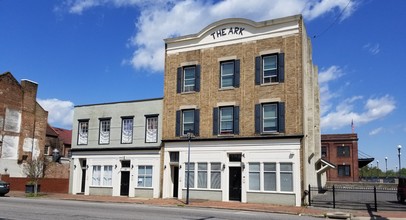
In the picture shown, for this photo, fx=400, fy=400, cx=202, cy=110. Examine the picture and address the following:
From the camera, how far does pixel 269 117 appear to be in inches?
1021

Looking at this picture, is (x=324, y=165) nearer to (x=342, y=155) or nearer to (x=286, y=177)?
(x=286, y=177)

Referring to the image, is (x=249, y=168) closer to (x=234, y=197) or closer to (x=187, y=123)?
(x=234, y=197)

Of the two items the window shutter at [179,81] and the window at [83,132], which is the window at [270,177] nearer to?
the window shutter at [179,81]

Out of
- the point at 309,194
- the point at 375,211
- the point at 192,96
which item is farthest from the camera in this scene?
the point at 192,96

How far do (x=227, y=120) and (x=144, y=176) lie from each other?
783 cm

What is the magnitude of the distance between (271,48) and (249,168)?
7964 millimetres

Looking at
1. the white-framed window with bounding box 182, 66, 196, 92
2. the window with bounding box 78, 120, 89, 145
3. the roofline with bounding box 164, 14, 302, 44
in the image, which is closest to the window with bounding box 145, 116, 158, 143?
the white-framed window with bounding box 182, 66, 196, 92

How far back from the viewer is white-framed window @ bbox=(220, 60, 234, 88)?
27.7 m

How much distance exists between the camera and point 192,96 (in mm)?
28734

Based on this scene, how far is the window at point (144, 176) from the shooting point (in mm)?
29641

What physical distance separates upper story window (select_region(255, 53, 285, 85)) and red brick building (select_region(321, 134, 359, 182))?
41241 millimetres

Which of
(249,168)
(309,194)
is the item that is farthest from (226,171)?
(309,194)

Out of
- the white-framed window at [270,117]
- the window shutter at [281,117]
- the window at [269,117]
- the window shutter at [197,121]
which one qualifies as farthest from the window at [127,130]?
the window shutter at [281,117]

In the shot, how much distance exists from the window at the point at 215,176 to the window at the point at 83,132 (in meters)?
12.1
